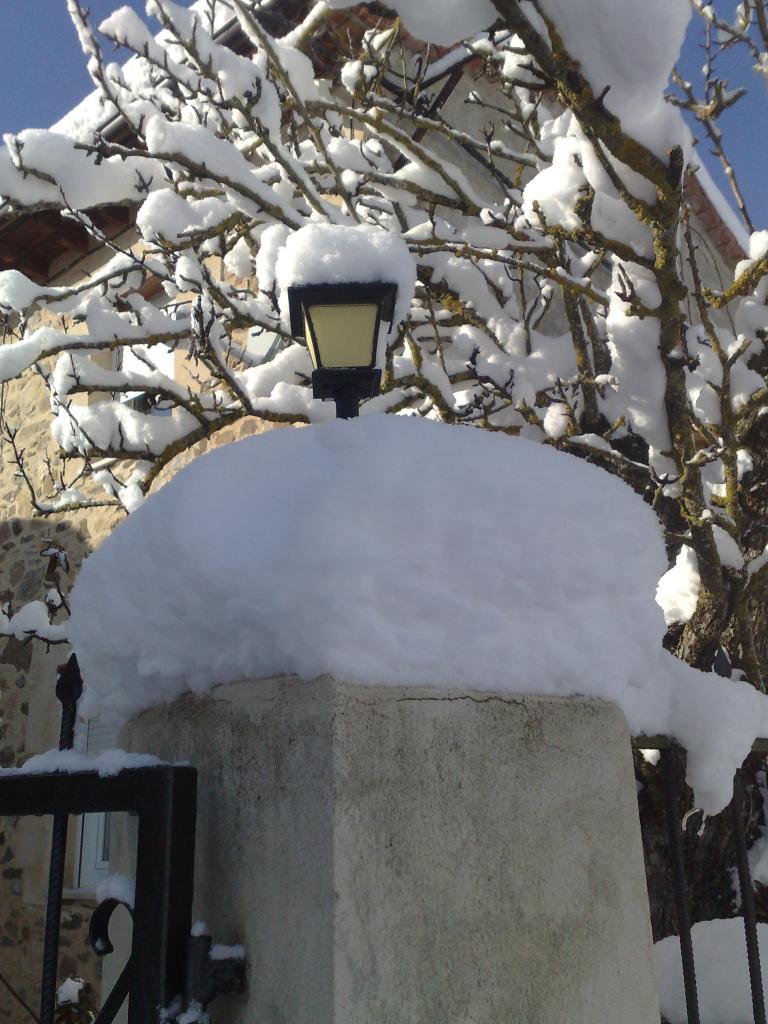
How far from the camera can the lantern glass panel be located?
2.32 meters

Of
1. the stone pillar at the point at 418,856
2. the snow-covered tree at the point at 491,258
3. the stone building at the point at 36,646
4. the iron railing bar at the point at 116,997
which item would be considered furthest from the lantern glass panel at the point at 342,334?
the stone building at the point at 36,646

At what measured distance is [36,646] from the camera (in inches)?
280

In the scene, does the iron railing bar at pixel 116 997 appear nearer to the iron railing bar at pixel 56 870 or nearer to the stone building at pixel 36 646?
the iron railing bar at pixel 56 870

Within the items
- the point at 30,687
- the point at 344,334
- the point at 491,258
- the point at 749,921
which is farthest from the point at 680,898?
the point at 30,687

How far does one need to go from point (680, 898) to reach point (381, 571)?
965 mm

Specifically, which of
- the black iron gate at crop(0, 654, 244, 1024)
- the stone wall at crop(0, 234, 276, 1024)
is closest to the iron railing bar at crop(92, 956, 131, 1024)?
the black iron gate at crop(0, 654, 244, 1024)

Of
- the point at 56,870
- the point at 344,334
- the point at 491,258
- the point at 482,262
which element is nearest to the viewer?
the point at 56,870

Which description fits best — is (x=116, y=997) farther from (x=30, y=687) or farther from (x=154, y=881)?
(x=30, y=687)

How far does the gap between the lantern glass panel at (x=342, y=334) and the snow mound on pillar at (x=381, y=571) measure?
0.97 metres

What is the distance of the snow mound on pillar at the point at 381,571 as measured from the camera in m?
1.14

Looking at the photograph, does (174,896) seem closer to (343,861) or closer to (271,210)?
(343,861)

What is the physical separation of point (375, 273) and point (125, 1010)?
69.8 inches

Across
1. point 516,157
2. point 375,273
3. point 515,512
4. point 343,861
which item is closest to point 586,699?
point 515,512

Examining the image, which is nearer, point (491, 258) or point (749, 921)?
point (749, 921)
